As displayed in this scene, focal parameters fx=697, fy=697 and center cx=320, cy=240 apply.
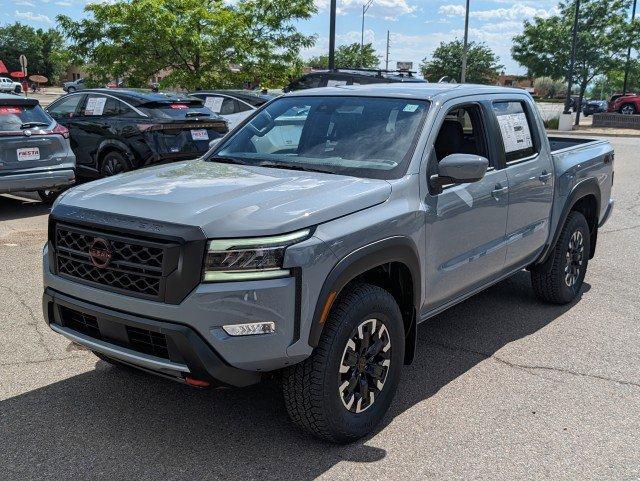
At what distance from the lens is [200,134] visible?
34.2 feet

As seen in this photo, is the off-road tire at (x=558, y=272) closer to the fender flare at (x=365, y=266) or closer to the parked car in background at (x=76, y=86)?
the fender flare at (x=365, y=266)

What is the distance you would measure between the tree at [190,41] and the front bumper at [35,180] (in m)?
9.52

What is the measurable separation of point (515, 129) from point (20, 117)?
6604mm

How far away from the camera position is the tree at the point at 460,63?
6612cm

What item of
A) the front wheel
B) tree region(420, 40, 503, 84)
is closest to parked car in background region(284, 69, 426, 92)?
the front wheel

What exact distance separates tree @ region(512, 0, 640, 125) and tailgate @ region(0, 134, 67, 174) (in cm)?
3115

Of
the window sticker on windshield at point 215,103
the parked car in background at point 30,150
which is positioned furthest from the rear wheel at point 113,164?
the window sticker on windshield at point 215,103

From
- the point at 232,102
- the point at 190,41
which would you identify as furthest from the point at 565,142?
the point at 190,41

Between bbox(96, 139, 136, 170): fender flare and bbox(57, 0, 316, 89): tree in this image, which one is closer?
bbox(96, 139, 136, 170): fender flare

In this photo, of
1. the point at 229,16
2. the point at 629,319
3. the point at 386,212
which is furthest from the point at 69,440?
the point at 229,16

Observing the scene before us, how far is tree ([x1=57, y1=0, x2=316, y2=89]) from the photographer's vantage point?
59.1 ft

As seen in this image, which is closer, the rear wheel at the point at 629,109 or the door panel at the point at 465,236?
the door panel at the point at 465,236

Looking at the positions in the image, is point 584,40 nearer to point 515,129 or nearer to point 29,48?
point 515,129

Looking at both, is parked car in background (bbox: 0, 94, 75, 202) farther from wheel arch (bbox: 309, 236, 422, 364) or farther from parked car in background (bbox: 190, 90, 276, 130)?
wheel arch (bbox: 309, 236, 422, 364)
